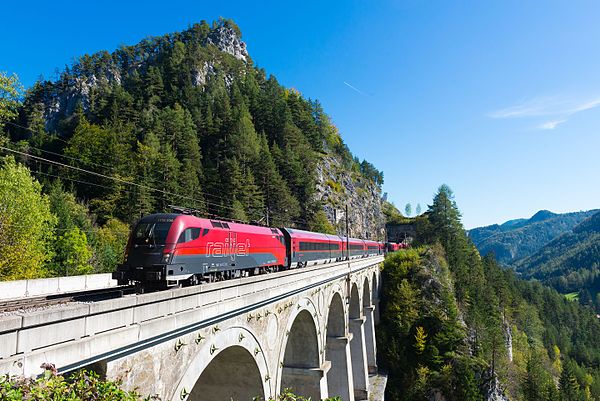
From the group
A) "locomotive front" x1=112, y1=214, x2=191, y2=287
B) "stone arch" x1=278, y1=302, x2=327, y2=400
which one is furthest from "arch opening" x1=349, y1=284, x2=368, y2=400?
"locomotive front" x1=112, y1=214, x2=191, y2=287

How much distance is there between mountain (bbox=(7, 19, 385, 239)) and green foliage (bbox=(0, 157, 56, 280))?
20.7 ft

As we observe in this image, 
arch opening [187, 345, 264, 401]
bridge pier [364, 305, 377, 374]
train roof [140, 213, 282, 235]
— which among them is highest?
train roof [140, 213, 282, 235]

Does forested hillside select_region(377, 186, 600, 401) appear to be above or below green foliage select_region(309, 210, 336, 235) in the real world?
below

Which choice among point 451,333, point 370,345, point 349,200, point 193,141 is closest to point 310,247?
point 370,345

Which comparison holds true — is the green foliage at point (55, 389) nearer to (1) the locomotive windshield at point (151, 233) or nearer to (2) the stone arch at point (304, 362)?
(1) the locomotive windshield at point (151, 233)

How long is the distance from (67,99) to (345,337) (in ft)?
364

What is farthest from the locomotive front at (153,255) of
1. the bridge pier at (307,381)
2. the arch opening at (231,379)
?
the bridge pier at (307,381)

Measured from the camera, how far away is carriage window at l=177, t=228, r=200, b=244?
13212 mm

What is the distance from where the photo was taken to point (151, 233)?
1288 centimetres

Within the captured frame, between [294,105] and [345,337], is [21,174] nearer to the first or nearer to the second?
[345,337]

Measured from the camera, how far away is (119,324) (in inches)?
273

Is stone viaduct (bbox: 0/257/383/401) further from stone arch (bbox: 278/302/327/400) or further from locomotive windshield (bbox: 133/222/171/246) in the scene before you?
locomotive windshield (bbox: 133/222/171/246)

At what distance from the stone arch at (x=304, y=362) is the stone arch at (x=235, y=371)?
744 cm

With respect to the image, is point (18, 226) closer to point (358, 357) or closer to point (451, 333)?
point (358, 357)
